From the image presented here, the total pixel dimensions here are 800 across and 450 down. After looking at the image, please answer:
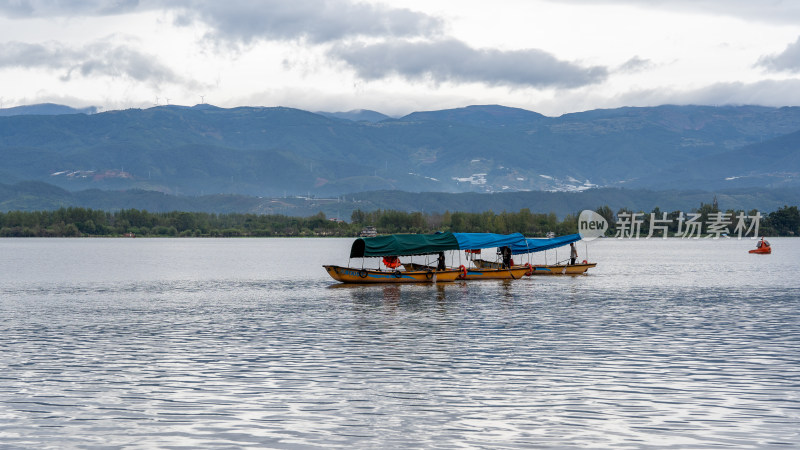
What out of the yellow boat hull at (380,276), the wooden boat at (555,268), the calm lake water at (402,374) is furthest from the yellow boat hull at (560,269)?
the calm lake water at (402,374)

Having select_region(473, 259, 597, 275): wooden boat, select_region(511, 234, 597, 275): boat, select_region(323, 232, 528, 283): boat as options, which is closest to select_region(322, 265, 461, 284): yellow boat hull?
select_region(323, 232, 528, 283): boat

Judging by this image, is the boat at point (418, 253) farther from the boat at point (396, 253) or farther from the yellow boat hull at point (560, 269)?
the yellow boat hull at point (560, 269)

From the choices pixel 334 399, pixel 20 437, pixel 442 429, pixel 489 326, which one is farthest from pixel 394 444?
pixel 489 326

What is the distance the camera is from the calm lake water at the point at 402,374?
27.8m

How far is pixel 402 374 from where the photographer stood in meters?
38.3

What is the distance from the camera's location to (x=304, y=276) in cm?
12794

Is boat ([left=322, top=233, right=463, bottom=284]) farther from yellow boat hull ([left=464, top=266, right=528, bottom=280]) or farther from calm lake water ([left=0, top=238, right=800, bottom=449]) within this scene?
calm lake water ([left=0, top=238, right=800, bottom=449])

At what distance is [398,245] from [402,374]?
197 ft

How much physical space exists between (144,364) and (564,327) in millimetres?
27212

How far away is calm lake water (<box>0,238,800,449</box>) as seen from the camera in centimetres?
2784

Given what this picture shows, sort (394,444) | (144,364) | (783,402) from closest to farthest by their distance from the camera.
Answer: (394,444) < (783,402) < (144,364)

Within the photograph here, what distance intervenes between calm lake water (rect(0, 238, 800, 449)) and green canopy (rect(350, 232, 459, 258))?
61.2 feet

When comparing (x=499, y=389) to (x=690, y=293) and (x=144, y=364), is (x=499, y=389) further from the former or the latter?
(x=690, y=293)

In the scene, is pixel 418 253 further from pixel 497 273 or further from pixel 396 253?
pixel 497 273
